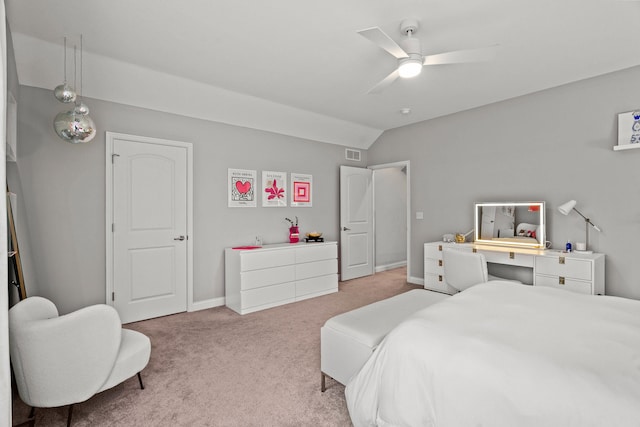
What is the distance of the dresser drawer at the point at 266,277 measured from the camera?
380 centimetres

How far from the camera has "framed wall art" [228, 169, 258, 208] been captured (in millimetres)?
4207

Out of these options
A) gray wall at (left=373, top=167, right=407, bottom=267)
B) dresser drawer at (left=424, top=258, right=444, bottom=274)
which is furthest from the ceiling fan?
gray wall at (left=373, top=167, right=407, bottom=267)

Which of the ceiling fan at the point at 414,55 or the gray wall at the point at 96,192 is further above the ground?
the ceiling fan at the point at 414,55

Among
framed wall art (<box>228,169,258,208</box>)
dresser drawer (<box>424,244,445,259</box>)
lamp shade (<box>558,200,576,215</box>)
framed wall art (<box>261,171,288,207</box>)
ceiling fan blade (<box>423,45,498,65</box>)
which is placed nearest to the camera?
ceiling fan blade (<box>423,45,498,65</box>)

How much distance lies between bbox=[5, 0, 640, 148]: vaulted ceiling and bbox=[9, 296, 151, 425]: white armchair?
6.58 ft

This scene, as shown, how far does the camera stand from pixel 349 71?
3199 mm

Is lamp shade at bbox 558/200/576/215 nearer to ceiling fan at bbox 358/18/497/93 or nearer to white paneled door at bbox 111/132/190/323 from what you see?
ceiling fan at bbox 358/18/497/93

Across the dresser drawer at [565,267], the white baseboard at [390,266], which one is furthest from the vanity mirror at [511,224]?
the white baseboard at [390,266]

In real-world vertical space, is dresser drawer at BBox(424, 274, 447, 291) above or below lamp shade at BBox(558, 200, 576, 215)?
below

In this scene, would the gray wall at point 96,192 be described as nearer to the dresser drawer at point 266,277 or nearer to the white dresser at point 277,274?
the white dresser at point 277,274

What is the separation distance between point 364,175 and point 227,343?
366 cm

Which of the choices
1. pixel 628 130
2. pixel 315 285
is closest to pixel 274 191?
pixel 315 285

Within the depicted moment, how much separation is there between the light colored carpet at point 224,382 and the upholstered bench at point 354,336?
0.73 ft

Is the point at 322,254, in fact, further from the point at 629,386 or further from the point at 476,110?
the point at 629,386
